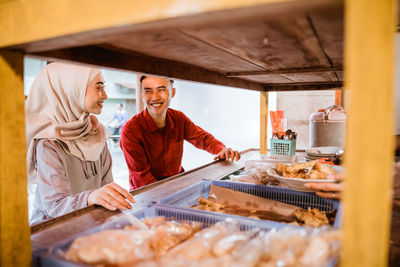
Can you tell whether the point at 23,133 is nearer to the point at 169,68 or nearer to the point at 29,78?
the point at 169,68

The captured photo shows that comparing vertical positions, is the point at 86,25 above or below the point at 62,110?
above

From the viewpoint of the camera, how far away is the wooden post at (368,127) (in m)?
0.50

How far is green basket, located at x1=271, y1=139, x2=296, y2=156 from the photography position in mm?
2812

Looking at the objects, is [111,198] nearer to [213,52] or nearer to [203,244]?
[203,244]

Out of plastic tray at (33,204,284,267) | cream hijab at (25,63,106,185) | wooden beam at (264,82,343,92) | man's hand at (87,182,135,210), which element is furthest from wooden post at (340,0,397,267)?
wooden beam at (264,82,343,92)

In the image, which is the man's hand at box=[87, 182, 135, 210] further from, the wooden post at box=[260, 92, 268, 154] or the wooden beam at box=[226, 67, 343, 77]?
the wooden post at box=[260, 92, 268, 154]

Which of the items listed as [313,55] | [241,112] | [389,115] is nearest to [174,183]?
[313,55]

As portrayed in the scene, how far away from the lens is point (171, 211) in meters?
1.26

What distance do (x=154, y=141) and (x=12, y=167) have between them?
2.38 m

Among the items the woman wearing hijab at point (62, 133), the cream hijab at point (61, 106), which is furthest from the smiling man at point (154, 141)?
the cream hijab at point (61, 106)

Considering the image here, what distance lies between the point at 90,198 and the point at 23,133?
738 mm

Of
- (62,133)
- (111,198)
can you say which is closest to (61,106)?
(62,133)

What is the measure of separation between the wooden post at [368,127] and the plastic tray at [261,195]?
38.8 inches

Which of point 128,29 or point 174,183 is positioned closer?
point 128,29
